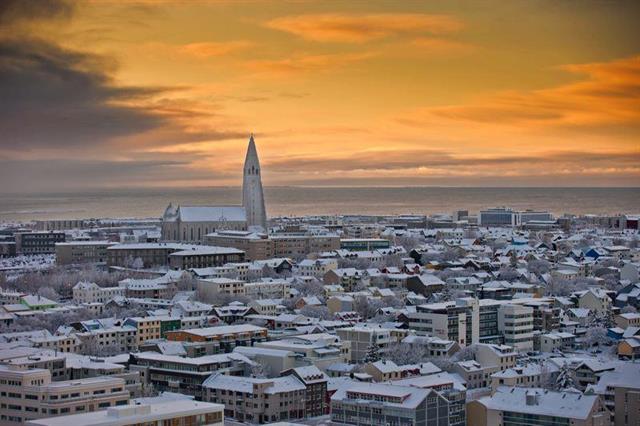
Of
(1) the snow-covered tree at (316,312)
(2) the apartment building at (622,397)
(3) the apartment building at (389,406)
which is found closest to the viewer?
(3) the apartment building at (389,406)

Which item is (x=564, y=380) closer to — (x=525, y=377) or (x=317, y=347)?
(x=525, y=377)

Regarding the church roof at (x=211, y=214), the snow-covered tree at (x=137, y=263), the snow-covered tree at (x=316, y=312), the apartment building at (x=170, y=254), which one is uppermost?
the church roof at (x=211, y=214)

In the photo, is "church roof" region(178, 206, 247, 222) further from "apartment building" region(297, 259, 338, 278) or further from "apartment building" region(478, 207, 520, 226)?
"apartment building" region(478, 207, 520, 226)

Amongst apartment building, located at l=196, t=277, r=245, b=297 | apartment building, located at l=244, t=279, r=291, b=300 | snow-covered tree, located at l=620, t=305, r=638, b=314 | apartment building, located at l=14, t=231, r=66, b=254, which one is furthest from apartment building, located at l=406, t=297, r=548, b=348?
apartment building, located at l=14, t=231, r=66, b=254

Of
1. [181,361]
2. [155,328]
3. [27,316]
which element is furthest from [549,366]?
[27,316]

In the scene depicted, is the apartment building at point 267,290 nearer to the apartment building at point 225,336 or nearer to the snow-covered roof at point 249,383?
the apartment building at point 225,336

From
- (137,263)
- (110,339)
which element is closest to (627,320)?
(110,339)

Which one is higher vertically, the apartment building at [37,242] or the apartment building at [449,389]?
the apartment building at [37,242]

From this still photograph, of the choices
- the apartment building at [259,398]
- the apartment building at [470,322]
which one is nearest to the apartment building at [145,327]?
the apartment building at [470,322]
